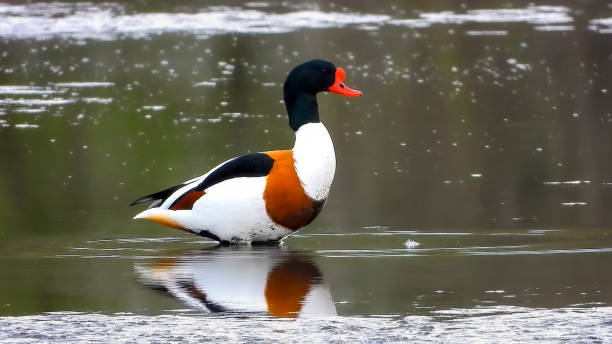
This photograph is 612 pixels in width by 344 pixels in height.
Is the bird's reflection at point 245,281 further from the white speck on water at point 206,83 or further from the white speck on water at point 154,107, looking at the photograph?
the white speck on water at point 206,83

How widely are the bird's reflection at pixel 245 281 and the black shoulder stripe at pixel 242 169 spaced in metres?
0.45

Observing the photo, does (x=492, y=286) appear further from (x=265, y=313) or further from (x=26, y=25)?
(x=26, y=25)

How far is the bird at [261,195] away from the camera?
7832 millimetres

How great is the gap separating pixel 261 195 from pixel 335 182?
250cm

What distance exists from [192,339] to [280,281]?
4.79 ft

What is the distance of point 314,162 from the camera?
7.88 metres

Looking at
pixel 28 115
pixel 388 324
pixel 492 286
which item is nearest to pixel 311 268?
pixel 492 286

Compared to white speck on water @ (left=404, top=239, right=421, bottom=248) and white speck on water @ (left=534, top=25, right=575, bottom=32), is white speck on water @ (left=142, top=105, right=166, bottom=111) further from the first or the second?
white speck on water @ (left=534, top=25, right=575, bottom=32)

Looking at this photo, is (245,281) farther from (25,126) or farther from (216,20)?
(216,20)

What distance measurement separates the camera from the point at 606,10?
26.2 m

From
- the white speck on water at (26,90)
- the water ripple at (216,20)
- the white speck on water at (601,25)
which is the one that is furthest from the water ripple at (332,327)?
the white speck on water at (601,25)

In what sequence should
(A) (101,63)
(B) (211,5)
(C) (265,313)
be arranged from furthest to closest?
→ (B) (211,5)
(A) (101,63)
(C) (265,313)

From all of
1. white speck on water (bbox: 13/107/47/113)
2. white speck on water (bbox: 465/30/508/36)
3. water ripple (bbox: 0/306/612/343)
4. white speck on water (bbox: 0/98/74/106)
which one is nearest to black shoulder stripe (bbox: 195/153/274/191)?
water ripple (bbox: 0/306/612/343)

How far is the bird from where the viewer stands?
7.83 m
